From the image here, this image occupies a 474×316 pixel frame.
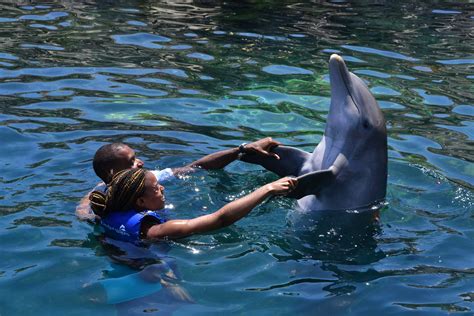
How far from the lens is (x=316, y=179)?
616cm

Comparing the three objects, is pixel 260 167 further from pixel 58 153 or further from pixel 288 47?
pixel 288 47

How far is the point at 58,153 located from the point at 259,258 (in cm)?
270

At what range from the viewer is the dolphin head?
21.2 ft

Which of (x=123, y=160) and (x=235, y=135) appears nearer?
(x=123, y=160)

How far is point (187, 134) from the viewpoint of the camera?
8.41 m

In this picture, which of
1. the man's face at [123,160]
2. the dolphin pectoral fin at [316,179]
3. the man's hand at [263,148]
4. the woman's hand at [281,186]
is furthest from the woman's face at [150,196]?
the man's hand at [263,148]

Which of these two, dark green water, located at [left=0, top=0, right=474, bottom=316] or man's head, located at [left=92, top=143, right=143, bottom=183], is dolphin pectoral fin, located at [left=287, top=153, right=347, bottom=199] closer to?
dark green water, located at [left=0, top=0, right=474, bottom=316]

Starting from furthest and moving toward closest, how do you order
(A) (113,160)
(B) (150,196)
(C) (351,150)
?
(C) (351,150)
(A) (113,160)
(B) (150,196)

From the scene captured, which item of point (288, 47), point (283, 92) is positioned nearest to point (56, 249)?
point (283, 92)

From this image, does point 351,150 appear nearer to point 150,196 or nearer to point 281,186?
point 281,186

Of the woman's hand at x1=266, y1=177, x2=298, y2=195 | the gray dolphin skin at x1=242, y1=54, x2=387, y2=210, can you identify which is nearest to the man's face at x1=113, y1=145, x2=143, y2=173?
the woman's hand at x1=266, y1=177, x2=298, y2=195

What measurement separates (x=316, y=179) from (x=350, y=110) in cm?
69

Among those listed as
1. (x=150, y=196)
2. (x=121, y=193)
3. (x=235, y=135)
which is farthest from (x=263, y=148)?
(x=235, y=135)

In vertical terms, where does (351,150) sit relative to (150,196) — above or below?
above
